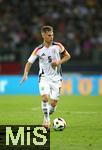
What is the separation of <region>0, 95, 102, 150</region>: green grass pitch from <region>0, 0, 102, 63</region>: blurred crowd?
6.31 meters

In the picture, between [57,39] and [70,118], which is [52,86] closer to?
[70,118]

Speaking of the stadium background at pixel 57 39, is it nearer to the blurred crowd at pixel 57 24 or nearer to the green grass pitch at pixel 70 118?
the blurred crowd at pixel 57 24

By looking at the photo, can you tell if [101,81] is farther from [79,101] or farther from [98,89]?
[79,101]

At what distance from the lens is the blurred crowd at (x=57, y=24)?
31.0 metres

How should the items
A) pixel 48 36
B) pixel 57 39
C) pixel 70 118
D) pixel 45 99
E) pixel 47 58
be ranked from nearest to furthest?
1. pixel 45 99
2. pixel 48 36
3. pixel 47 58
4. pixel 70 118
5. pixel 57 39

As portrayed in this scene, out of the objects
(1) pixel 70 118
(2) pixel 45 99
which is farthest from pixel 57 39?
(2) pixel 45 99

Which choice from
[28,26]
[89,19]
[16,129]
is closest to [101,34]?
[89,19]

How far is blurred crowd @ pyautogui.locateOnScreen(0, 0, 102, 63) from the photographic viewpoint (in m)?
31.0

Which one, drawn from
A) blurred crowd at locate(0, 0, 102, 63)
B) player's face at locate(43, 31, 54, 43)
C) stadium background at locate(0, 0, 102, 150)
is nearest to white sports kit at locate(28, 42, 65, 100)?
player's face at locate(43, 31, 54, 43)

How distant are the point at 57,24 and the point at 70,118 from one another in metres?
15.8

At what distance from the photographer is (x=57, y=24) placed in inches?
1273

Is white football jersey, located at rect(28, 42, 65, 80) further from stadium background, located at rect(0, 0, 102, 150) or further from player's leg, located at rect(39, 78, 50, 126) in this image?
stadium background, located at rect(0, 0, 102, 150)

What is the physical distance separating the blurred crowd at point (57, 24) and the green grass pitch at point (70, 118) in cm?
631

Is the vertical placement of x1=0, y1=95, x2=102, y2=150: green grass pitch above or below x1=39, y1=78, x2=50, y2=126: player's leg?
below
